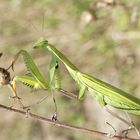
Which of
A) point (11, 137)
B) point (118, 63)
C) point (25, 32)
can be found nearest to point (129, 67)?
point (118, 63)

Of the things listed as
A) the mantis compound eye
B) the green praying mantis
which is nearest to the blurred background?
the green praying mantis

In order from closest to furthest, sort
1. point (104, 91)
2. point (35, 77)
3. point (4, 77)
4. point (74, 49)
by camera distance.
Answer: point (4, 77) < point (35, 77) < point (104, 91) < point (74, 49)

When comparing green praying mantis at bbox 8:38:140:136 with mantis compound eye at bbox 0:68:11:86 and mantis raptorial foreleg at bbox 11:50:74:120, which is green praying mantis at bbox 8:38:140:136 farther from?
mantis compound eye at bbox 0:68:11:86

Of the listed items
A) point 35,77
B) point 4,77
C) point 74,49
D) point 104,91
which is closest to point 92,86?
point 104,91

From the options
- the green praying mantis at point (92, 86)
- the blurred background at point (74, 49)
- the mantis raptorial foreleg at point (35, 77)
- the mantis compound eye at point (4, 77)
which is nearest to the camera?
the mantis compound eye at point (4, 77)

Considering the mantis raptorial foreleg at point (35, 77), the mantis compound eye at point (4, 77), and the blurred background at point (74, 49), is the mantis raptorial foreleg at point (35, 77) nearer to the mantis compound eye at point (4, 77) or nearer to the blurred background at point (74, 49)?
the mantis compound eye at point (4, 77)

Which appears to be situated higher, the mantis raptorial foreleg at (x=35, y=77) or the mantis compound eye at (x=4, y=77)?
the mantis raptorial foreleg at (x=35, y=77)

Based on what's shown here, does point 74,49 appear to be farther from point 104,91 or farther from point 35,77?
point 35,77

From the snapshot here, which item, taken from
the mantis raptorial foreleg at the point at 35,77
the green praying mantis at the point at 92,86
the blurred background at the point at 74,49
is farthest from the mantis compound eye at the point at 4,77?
the blurred background at the point at 74,49

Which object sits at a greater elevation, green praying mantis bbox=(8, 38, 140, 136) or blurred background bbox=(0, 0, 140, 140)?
blurred background bbox=(0, 0, 140, 140)

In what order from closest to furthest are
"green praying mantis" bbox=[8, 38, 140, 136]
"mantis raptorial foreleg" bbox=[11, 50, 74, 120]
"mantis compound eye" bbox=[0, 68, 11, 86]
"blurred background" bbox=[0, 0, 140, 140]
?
"mantis compound eye" bbox=[0, 68, 11, 86] → "mantis raptorial foreleg" bbox=[11, 50, 74, 120] → "green praying mantis" bbox=[8, 38, 140, 136] → "blurred background" bbox=[0, 0, 140, 140]
